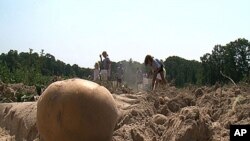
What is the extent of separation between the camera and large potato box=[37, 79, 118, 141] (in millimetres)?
5113

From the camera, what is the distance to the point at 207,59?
4566 centimetres

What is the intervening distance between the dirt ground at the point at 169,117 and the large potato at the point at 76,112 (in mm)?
955

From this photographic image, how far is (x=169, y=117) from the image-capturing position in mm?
6523

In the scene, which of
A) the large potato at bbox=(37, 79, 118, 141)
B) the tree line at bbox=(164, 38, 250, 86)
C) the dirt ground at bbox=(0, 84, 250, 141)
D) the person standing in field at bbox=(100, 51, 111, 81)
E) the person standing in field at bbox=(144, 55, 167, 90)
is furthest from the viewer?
the tree line at bbox=(164, 38, 250, 86)

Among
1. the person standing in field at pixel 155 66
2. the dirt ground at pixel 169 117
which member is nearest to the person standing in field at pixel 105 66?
the person standing in field at pixel 155 66

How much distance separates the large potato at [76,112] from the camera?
511cm

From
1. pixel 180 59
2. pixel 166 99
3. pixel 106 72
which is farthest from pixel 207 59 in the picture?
pixel 166 99

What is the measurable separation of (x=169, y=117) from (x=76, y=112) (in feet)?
6.45

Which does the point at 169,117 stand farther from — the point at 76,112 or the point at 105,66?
the point at 105,66

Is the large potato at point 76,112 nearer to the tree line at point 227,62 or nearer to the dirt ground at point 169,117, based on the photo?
the dirt ground at point 169,117

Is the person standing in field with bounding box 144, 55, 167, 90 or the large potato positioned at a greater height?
the person standing in field with bounding box 144, 55, 167, 90

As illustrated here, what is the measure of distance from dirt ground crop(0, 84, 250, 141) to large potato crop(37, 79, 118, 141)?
0.95m

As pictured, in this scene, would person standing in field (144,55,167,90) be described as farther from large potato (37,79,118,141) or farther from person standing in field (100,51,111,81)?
large potato (37,79,118,141)

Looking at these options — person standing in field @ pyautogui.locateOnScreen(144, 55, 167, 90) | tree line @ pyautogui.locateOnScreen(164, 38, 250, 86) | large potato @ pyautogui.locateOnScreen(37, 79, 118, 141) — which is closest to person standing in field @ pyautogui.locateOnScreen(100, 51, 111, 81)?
person standing in field @ pyautogui.locateOnScreen(144, 55, 167, 90)
